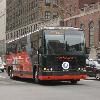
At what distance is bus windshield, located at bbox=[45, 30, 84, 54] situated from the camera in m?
26.3

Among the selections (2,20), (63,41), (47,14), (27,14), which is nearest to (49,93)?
(63,41)

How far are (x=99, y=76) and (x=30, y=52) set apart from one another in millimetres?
7442

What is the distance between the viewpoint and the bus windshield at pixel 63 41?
26328 millimetres

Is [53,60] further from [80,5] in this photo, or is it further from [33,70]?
[80,5]

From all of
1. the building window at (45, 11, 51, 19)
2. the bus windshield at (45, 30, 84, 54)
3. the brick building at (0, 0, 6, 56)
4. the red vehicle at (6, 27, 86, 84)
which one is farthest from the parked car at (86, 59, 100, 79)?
the brick building at (0, 0, 6, 56)

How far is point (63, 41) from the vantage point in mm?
26547

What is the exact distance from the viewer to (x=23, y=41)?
103 feet

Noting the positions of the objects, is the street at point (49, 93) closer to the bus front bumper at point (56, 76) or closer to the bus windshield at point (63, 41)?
the bus front bumper at point (56, 76)

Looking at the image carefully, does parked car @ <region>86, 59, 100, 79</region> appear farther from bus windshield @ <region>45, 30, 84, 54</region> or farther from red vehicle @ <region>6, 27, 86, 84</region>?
bus windshield @ <region>45, 30, 84, 54</region>

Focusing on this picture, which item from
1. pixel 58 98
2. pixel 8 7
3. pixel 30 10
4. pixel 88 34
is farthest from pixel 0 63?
pixel 8 7

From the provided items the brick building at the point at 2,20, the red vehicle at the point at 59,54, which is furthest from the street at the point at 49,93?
the brick building at the point at 2,20

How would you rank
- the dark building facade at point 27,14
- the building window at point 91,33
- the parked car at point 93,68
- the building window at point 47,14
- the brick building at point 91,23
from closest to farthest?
the parked car at point 93,68 < the brick building at point 91,23 < the building window at point 91,33 < the dark building facade at point 27,14 < the building window at point 47,14

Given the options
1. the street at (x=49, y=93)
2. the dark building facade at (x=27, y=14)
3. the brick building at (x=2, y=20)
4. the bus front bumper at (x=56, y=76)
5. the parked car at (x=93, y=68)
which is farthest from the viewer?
the brick building at (x=2, y=20)

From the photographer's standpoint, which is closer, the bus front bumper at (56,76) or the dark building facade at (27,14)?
the bus front bumper at (56,76)
